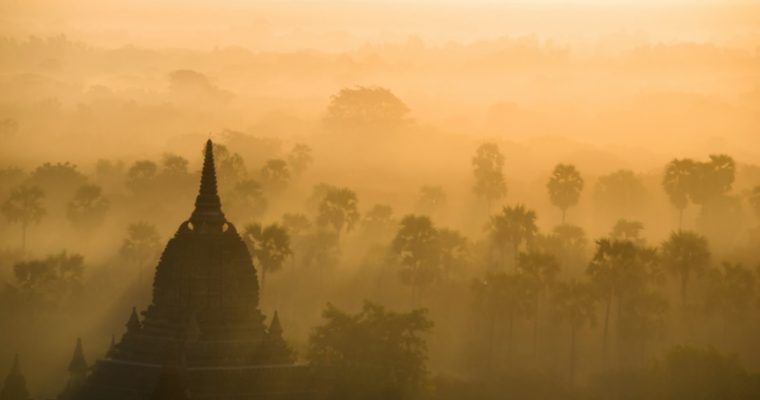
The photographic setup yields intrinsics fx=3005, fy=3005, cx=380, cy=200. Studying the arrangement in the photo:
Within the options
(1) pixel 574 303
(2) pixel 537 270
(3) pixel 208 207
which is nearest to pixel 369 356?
(3) pixel 208 207

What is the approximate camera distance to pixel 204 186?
156625 millimetres

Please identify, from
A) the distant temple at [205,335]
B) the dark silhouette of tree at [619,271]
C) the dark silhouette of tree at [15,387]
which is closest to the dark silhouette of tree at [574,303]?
the dark silhouette of tree at [619,271]

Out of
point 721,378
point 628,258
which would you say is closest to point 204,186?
point 721,378

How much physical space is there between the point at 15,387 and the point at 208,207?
1711 cm

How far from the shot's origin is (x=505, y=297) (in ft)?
630

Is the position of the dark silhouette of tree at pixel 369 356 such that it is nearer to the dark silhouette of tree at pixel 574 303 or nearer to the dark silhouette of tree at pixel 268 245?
the dark silhouette of tree at pixel 268 245

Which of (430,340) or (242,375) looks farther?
(430,340)

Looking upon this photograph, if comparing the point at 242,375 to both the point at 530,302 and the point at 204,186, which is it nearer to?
the point at 204,186

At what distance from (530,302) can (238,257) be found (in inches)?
1672

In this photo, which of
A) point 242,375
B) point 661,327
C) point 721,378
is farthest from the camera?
Result: point 661,327

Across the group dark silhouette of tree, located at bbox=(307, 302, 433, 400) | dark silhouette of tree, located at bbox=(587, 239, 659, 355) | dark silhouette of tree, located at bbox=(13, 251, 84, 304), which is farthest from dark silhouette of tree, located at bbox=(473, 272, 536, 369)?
dark silhouette of tree, located at bbox=(13, 251, 84, 304)

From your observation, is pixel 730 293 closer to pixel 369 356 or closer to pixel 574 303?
pixel 574 303

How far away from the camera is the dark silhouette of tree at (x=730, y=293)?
7657 inches

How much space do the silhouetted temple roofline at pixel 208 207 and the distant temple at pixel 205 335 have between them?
0.05 metres
